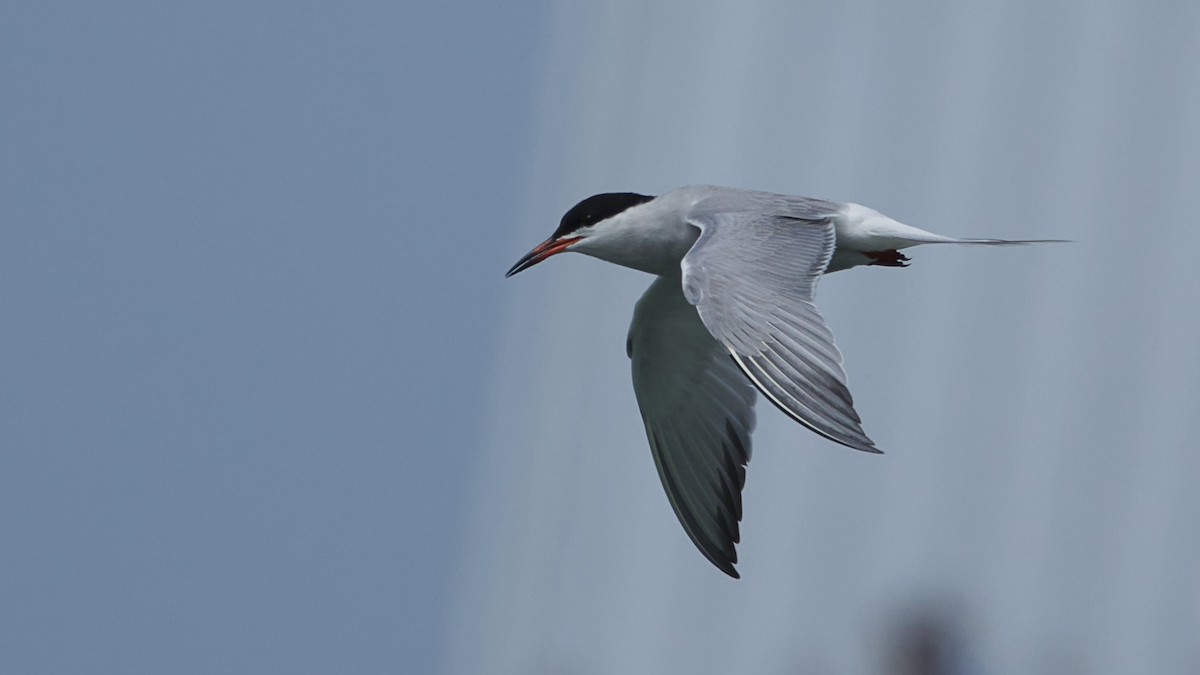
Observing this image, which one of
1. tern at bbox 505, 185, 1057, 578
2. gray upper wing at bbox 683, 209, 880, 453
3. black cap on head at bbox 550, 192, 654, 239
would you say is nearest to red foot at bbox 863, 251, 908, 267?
tern at bbox 505, 185, 1057, 578

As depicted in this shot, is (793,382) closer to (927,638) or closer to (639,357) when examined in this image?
(927,638)

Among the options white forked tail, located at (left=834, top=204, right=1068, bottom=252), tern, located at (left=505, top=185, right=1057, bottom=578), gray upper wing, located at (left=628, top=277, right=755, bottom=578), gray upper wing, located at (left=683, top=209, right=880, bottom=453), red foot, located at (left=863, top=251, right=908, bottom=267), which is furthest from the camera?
gray upper wing, located at (left=628, top=277, right=755, bottom=578)

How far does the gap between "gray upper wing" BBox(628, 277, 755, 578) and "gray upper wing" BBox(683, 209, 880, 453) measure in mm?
833

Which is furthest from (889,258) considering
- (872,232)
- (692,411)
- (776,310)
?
(776,310)

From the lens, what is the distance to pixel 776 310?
12.0 ft

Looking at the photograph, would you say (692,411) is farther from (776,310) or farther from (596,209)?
(776,310)

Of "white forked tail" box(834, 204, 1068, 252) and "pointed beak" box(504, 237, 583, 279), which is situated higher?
"white forked tail" box(834, 204, 1068, 252)

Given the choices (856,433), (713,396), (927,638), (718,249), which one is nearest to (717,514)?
(713,396)

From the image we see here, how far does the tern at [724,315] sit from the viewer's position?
348 centimetres

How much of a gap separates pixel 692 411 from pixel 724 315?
1.57 m

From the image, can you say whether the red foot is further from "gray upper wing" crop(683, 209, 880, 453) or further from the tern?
"gray upper wing" crop(683, 209, 880, 453)

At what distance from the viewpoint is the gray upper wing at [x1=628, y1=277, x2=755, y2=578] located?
→ 195 inches

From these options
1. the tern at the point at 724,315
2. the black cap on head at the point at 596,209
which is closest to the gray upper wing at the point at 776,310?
the tern at the point at 724,315

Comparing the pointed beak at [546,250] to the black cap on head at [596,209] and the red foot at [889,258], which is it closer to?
the black cap on head at [596,209]
